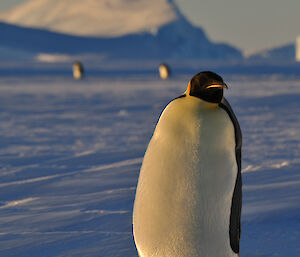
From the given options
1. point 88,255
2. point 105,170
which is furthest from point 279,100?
point 88,255

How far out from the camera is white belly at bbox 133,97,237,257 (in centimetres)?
173

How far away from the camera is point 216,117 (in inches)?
67.8

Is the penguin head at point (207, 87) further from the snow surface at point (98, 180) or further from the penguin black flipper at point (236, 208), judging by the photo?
the snow surface at point (98, 180)

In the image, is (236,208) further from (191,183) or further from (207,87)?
(207,87)

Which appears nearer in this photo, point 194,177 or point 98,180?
point 194,177

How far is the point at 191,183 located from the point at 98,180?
2.00 m

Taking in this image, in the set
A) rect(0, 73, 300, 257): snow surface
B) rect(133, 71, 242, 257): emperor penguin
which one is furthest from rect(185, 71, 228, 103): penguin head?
rect(0, 73, 300, 257): snow surface

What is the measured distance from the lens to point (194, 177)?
1.75m

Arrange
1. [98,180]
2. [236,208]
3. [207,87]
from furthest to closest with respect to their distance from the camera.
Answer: [98,180], [236,208], [207,87]

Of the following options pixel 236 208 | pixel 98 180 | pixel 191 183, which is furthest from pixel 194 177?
pixel 98 180

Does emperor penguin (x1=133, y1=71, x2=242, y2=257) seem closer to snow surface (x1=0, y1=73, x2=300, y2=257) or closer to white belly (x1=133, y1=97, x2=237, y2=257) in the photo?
white belly (x1=133, y1=97, x2=237, y2=257)

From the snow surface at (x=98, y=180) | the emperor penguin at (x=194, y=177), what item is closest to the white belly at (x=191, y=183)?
the emperor penguin at (x=194, y=177)

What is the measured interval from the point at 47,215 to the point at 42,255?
623 mm

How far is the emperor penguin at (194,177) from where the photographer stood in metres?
1.73
